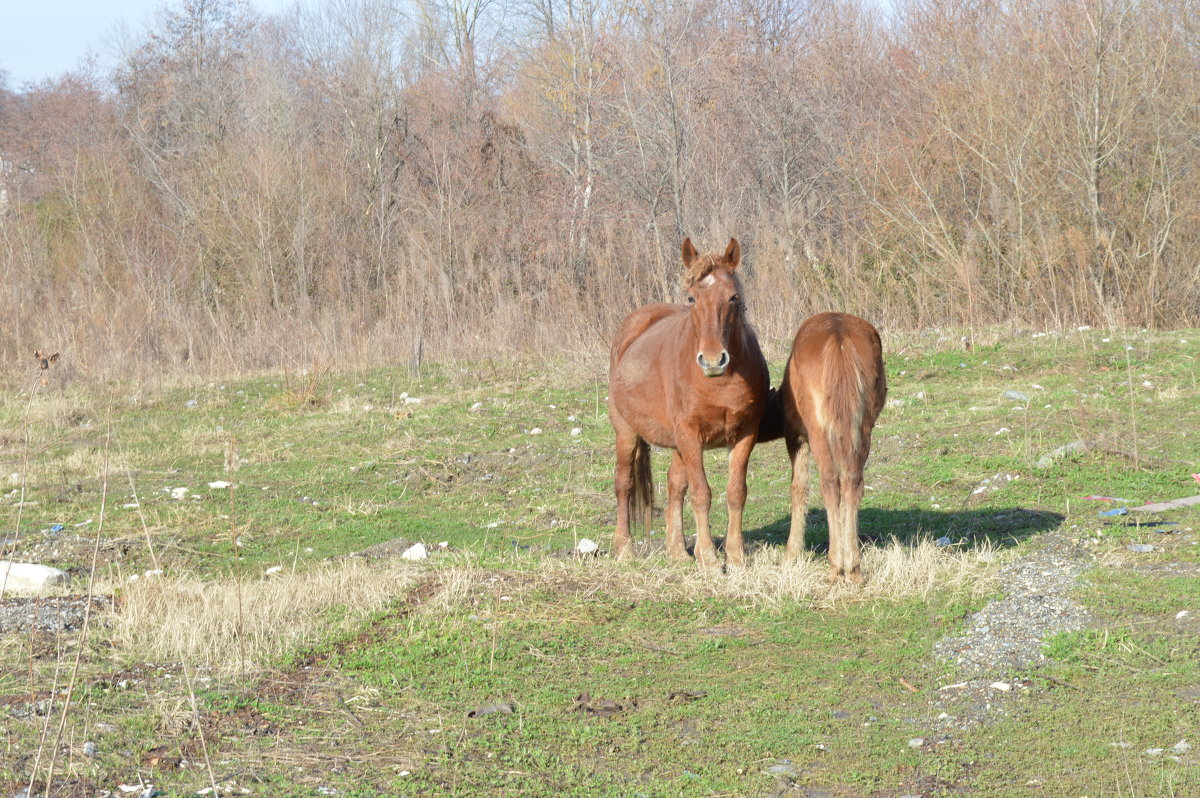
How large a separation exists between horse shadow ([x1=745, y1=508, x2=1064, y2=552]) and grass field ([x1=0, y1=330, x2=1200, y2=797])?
0.13 ft

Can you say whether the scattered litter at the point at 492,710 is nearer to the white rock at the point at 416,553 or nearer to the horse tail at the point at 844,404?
the horse tail at the point at 844,404

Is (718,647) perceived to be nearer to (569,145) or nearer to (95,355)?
(95,355)

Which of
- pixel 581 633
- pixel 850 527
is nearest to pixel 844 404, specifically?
pixel 850 527

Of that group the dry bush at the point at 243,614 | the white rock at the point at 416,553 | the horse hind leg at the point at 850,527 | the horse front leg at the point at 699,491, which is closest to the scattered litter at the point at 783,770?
the horse hind leg at the point at 850,527

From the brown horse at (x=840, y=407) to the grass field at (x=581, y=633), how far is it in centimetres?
30

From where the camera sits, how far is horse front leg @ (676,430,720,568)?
23.5 feet

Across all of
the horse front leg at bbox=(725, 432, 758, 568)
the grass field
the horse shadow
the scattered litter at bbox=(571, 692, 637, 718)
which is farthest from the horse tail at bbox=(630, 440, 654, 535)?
the scattered litter at bbox=(571, 692, 637, 718)

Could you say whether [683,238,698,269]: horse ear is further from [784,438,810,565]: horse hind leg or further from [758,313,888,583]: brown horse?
[784,438,810,565]: horse hind leg

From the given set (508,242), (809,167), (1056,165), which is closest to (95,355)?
(508,242)

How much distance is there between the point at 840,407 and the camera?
21.3ft

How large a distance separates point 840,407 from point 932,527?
2372 millimetres

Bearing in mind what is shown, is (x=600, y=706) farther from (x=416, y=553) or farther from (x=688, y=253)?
(x=416, y=553)

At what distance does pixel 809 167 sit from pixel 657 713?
67.0 ft

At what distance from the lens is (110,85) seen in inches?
1469
